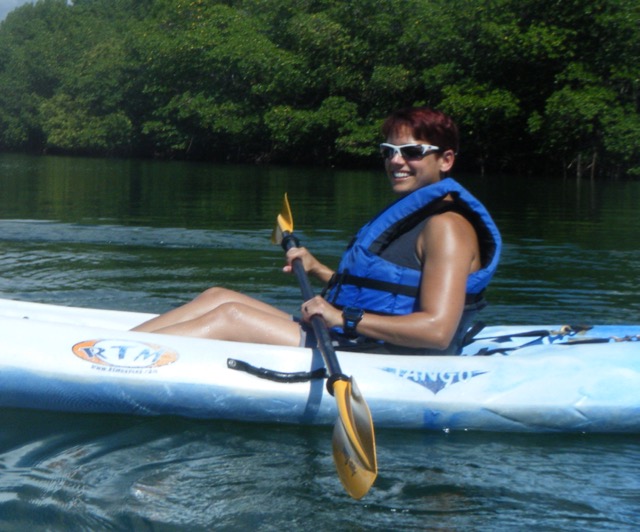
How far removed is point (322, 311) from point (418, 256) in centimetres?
36

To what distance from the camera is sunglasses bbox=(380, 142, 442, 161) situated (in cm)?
332

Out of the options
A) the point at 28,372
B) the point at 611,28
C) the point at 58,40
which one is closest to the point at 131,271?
the point at 28,372

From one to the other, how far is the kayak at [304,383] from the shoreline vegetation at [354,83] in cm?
1774

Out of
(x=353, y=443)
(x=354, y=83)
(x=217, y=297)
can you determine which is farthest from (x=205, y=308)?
(x=354, y=83)

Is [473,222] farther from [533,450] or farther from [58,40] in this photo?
[58,40]

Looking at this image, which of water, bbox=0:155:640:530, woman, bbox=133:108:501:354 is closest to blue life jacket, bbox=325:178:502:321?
woman, bbox=133:108:501:354

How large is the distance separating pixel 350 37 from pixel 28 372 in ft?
80.2

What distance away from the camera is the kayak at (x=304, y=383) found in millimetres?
3551

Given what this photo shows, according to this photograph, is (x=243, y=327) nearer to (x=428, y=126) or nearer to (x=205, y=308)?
(x=205, y=308)

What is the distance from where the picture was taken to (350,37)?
27.2 meters

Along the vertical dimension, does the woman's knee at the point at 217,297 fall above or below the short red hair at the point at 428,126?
below

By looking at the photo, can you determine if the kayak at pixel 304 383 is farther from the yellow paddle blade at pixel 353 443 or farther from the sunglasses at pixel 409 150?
the sunglasses at pixel 409 150

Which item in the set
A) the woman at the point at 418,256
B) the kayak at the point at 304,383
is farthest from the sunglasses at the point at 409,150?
the kayak at the point at 304,383

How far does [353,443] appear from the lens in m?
2.93
